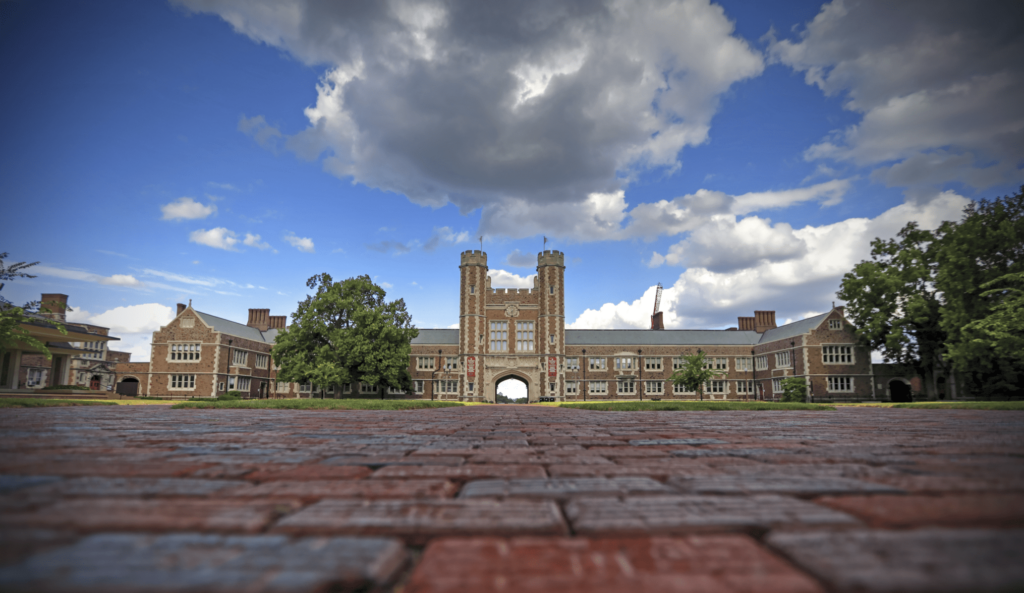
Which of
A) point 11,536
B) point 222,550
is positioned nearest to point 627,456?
point 222,550

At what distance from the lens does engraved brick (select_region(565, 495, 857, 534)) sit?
1322 mm

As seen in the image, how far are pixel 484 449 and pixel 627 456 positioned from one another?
36.8 inches

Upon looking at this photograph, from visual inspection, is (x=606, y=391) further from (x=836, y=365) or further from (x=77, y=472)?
(x=77, y=472)

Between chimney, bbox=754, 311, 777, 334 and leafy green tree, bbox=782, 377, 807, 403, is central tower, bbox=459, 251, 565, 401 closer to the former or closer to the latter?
leafy green tree, bbox=782, 377, 807, 403

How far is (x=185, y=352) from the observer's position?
43094 mm

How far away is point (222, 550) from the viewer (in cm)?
109

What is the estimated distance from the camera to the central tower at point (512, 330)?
46.8 meters

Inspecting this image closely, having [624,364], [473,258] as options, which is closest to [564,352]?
[624,364]

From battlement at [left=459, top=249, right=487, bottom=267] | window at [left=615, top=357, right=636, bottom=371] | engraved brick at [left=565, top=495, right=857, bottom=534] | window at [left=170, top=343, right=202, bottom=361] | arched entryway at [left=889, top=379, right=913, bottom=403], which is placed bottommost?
arched entryway at [left=889, top=379, right=913, bottom=403]

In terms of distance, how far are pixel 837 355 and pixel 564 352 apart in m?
22.6

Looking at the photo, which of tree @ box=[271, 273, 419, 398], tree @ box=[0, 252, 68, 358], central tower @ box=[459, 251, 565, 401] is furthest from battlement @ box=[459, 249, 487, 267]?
tree @ box=[0, 252, 68, 358]

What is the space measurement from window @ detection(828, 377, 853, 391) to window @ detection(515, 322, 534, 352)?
24.9m

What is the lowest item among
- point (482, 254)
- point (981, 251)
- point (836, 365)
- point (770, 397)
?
point (770, 397)

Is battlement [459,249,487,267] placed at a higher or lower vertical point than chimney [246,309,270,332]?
higher
